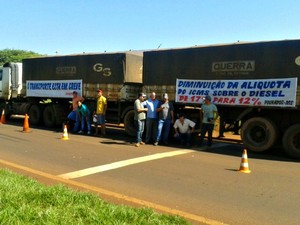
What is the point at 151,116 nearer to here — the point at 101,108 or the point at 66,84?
the point at 101,108

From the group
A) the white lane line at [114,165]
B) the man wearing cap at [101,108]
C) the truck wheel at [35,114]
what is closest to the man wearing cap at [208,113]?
the white lane line at [114,165]

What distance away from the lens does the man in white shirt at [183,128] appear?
12.5 m

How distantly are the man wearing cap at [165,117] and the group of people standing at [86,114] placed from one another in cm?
275

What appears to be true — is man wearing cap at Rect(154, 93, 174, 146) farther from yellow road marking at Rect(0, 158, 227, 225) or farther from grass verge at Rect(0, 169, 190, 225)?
grass verge at Rect(0, 169, 190, 225)

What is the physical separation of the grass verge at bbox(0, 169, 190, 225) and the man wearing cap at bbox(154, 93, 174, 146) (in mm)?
6887

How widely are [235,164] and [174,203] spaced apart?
368cm

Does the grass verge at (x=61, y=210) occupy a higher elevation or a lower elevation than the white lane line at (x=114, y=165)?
higher

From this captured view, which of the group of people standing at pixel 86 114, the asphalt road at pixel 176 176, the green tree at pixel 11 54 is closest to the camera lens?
the asphalt road at pixel 176 176

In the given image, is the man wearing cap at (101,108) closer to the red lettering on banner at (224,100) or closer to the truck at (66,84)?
the truck at (66,84)

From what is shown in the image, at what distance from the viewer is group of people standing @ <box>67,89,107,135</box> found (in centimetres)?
1446

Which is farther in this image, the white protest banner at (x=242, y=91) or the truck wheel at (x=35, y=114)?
the truck wheel at (x=35, y=114)

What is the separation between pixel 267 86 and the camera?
10938mm

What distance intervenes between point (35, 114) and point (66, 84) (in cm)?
275

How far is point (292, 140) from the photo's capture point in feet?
34.9
